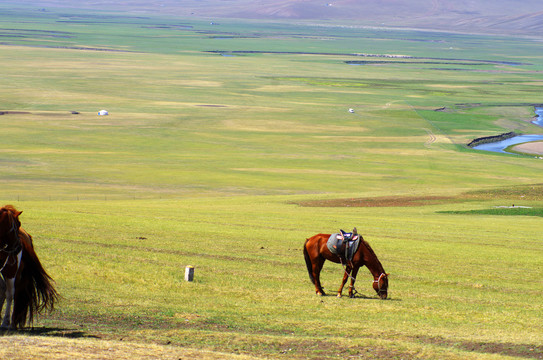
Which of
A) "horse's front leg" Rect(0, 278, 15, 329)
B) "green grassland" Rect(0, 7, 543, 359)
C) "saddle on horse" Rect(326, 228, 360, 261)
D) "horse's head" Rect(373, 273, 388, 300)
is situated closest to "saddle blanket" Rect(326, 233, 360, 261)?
"saddle on horse" Rect(326, 228, 360, 261)

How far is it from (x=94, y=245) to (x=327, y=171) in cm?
5286

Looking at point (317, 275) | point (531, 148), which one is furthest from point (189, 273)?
point (531, 148)

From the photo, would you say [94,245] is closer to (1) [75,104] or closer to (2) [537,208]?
(2) [537,208]

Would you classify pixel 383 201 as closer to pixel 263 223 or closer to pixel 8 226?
pixel 263 223

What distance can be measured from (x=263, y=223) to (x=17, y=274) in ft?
76.9

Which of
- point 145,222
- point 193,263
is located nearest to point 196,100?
point 145,222

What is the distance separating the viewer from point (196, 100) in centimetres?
13838

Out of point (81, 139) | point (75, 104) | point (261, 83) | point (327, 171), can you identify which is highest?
point (261, 83)

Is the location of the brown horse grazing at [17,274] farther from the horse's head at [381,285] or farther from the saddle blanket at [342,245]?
the horse's head at [381,285]

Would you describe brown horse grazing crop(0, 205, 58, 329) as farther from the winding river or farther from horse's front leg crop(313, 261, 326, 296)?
the winding river

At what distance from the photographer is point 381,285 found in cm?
1995

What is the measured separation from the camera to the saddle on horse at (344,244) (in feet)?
62.5

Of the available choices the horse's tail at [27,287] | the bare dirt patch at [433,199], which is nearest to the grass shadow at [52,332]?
the horse's tail at [27,287]

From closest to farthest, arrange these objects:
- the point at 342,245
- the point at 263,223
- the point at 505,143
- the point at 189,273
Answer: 1. the point at 342,245
2. the point at 189,273
3. the point at 263,223
4. the point at 505,143
